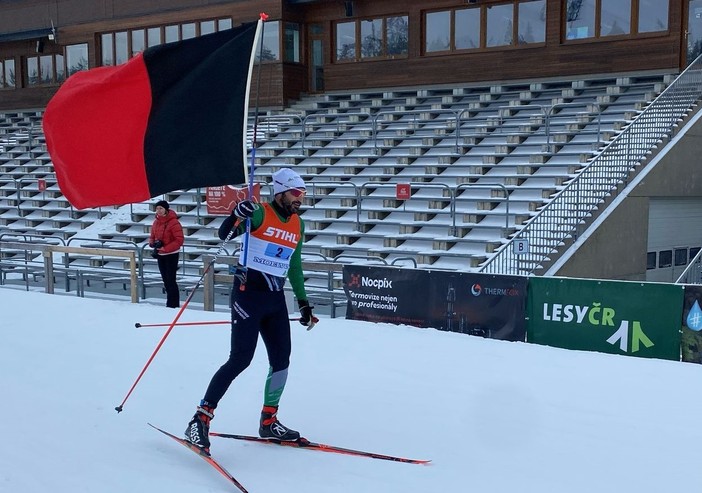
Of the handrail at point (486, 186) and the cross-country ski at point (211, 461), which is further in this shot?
the handrail at point (486, 186)

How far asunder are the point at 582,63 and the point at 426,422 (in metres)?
17.3

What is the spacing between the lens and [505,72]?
77.4ft

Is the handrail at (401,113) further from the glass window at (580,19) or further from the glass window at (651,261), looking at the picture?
the glass window at (651,261)

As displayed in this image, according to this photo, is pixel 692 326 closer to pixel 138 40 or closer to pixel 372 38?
pixel 372 38

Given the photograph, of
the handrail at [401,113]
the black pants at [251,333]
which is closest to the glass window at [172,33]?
the handrail at [401,113]

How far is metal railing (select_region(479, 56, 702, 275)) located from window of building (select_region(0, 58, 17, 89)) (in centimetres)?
2632

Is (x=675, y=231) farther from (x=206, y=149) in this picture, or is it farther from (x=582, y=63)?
(x=206, y=149)

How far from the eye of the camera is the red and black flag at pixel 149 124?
6.56m

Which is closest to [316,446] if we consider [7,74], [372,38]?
[372,38]

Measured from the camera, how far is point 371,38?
26.2m

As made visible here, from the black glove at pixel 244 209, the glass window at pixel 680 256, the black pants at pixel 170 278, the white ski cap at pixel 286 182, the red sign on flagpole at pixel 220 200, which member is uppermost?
the white ski cap at pixel 286 182

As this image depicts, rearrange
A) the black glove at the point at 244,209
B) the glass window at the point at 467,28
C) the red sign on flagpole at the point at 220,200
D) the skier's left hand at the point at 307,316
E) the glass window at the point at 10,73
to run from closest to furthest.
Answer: the black glove at the point at 244,209, the skier's left hand at the point at 307,316, the red sign on flagpole at the point at 220,200, the glass window at the point at 467,28, the glass window at the point at 10,73

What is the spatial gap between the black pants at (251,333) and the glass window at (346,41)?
21121 millimetres

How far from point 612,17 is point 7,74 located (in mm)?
24354
